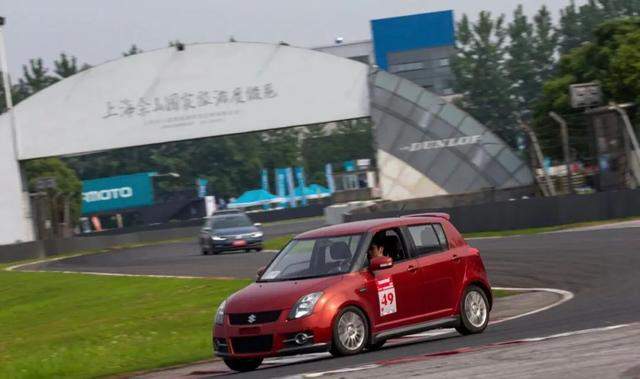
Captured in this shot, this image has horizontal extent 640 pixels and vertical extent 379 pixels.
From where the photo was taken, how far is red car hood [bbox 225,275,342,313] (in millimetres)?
11602

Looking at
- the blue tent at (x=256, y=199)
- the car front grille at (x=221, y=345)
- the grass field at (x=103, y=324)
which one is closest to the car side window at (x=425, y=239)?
the car front grille at (x=221, y=345)

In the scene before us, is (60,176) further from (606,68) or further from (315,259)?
(315,259)

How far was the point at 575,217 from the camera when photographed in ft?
117

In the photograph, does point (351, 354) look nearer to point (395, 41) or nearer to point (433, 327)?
point (433, 327)

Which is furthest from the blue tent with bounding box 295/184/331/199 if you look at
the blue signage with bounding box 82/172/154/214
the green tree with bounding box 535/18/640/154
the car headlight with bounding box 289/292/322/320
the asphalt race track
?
the car headlight with bounding box 289/292/322/320

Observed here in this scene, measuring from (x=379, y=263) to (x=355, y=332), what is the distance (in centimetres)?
77

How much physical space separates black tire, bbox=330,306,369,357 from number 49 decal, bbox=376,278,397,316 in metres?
0.29

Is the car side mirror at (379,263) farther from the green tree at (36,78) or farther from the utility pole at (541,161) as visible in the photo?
the green tree at (36,78)

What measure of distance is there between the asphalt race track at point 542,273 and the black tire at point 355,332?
109mm

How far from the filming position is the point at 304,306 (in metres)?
11.5

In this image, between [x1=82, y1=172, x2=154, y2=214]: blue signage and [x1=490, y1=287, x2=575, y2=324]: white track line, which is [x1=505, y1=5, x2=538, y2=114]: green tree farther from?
[x1=490, y1=287, x2=575, y2=324]: white track line

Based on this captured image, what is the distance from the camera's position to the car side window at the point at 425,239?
13.0 metres

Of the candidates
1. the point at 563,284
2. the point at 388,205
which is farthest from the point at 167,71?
the point at 563,284

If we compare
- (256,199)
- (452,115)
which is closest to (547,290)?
(452,115)
